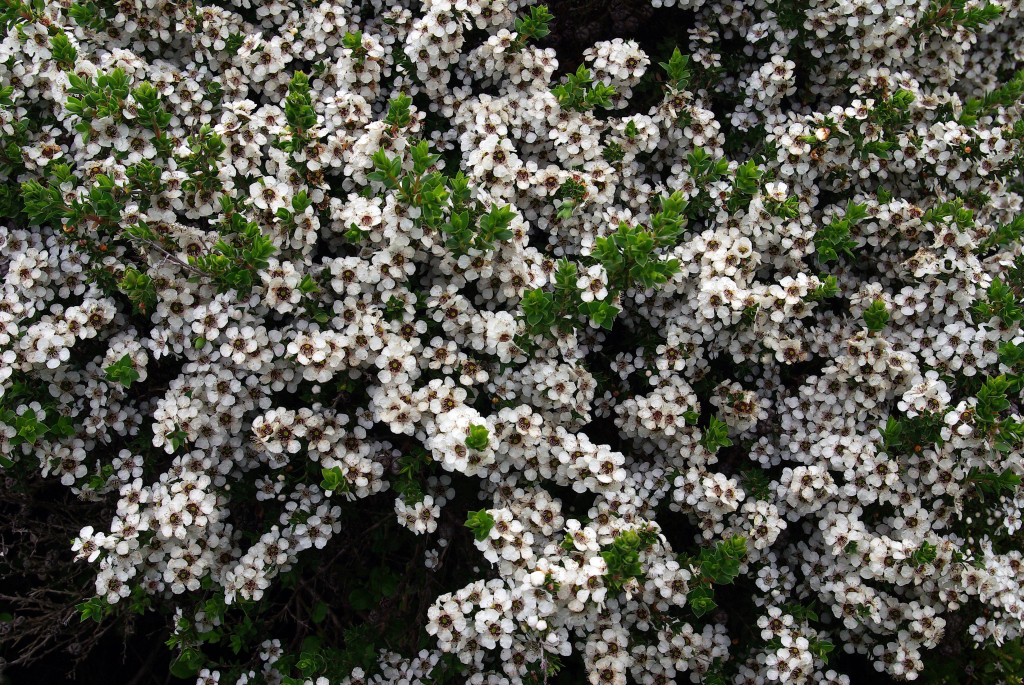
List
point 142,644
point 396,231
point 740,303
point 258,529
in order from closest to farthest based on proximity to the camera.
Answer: point 396,231 → point 740,303 → point 258,529 → point 142,644

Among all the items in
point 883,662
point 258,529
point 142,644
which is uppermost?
point 883,662

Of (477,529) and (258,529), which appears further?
(258,529)

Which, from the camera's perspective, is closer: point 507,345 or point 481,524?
point 481,524

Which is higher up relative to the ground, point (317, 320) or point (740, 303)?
point (740, 303)

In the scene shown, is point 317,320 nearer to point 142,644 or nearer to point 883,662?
point 142,644

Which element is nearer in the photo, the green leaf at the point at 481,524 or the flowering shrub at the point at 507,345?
the green leaf at the point at 481,524

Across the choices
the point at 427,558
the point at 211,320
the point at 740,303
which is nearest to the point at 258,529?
the point at 427,558

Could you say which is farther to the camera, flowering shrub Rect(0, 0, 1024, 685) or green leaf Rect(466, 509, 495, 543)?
flowering shrub Rect(0, 0, 1024, 685)

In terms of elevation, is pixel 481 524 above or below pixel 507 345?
below
